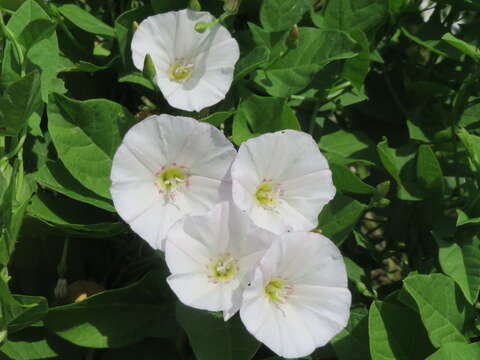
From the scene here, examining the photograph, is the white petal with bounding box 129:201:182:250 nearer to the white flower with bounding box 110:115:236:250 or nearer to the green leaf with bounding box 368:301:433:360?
the white flower with bounding box 110:115:236:250

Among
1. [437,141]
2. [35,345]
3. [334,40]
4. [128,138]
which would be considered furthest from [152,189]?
[437,141]

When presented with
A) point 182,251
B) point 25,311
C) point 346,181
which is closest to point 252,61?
point 346,181

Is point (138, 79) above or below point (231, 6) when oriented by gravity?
below

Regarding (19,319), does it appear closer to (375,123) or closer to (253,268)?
(253,268)

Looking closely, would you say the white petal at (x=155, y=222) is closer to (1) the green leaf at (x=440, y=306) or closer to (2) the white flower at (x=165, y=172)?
(2) the white flower at (x=165, y=172)

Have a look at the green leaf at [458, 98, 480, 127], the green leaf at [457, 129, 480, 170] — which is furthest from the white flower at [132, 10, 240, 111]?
the green leaf at [458, 98, 480, 127]

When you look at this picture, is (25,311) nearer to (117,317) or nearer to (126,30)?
(117,317)
